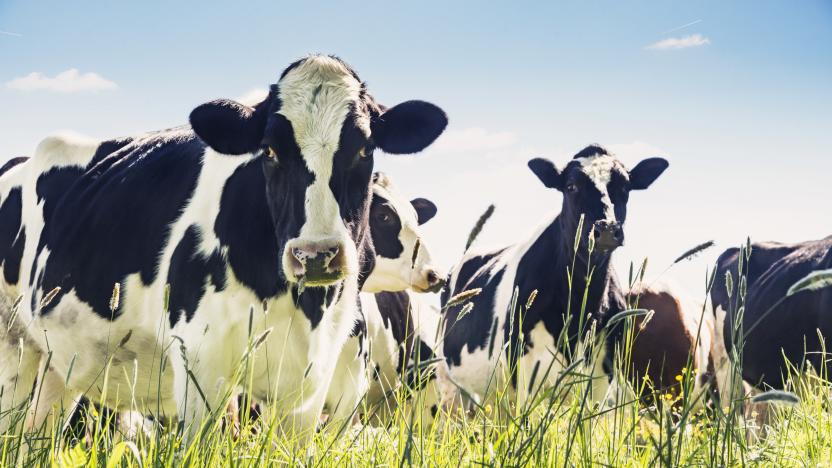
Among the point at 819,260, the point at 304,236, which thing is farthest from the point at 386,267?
the point at 819,260

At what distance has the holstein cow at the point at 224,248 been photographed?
4.23 m

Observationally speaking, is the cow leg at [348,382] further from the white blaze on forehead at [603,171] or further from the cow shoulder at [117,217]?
the white blaze on forehead at [603,171]

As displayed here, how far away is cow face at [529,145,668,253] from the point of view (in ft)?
24.8

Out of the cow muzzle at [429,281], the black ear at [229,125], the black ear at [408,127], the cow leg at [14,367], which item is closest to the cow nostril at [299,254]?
the black ear at [229,125]

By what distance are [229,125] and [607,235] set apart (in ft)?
12.6

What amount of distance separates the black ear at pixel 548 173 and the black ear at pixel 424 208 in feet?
7.98

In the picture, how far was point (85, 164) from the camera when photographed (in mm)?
6285

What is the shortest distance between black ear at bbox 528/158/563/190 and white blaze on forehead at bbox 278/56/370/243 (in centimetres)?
427

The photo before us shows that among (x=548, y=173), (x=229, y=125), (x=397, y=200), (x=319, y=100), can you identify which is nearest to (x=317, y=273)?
(x=319, y=100)

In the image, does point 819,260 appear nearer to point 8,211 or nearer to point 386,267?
point 386,267

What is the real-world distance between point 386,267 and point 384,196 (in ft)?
2.33

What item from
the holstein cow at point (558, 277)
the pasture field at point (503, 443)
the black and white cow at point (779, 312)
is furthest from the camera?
the black and white cow at point (779, 312)

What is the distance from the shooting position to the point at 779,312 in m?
10.8

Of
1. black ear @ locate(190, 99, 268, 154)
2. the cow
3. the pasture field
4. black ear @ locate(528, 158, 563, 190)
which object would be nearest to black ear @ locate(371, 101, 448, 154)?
black ear @ locate(190, 99, 268, 154)
